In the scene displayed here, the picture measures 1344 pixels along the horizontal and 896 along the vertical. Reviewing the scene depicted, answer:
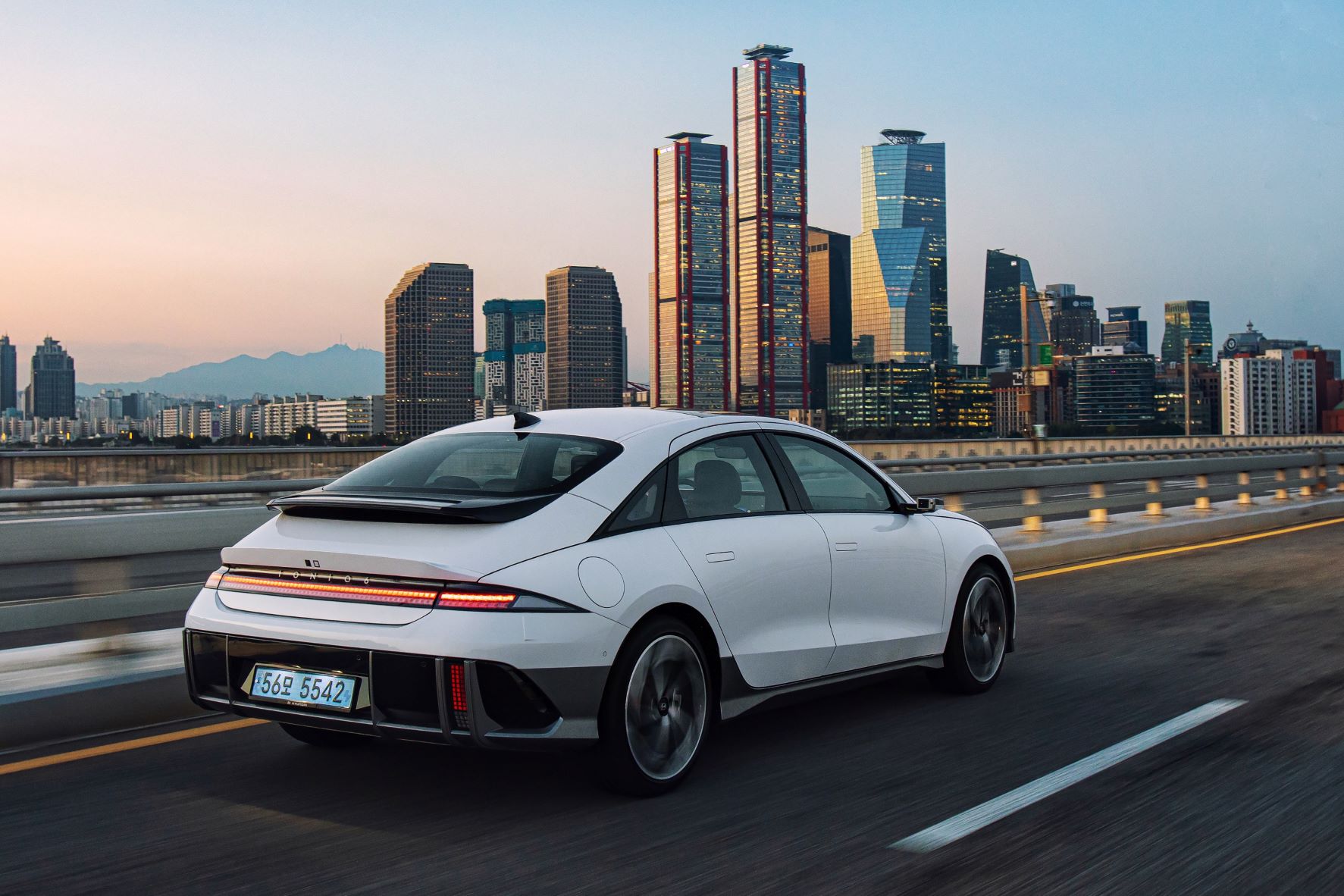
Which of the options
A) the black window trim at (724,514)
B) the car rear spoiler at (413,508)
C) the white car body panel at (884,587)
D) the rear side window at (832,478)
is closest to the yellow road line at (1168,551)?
the white car body panel at (884,587)

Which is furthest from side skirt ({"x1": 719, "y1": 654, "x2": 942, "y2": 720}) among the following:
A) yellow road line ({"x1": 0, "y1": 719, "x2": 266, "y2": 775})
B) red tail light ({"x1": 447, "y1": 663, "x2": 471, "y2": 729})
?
yellow road line ({"x1": 0, "y1": 719, "x2": 266, "y2": 775})

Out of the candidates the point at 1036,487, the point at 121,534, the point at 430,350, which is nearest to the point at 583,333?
the point at 430,350

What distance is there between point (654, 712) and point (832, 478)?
167cm

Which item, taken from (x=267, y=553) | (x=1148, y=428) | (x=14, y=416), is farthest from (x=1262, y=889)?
(x=1148, y=428)

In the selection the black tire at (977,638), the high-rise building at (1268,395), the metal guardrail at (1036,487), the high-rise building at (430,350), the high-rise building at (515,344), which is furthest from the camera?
the high-rise building at (1268,395)

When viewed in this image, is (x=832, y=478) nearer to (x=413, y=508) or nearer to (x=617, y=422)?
(x=617, y=422)

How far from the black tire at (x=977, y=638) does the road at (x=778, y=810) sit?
0.14 meters

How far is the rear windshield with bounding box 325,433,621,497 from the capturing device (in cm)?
485

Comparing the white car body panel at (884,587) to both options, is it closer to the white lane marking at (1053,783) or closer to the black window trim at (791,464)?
the black window trim at (791,464)

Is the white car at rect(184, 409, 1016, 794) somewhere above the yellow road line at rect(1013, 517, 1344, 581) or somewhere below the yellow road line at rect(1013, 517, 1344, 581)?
above

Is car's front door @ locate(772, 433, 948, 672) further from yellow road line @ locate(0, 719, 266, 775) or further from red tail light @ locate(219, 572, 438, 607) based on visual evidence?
yellow road line @ locate(0, 719, 266, 775)

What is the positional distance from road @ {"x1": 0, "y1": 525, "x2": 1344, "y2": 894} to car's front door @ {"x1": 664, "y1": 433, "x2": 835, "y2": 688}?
48 cm

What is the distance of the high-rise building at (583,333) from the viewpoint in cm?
A: 11425

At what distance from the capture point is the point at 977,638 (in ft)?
22.2
